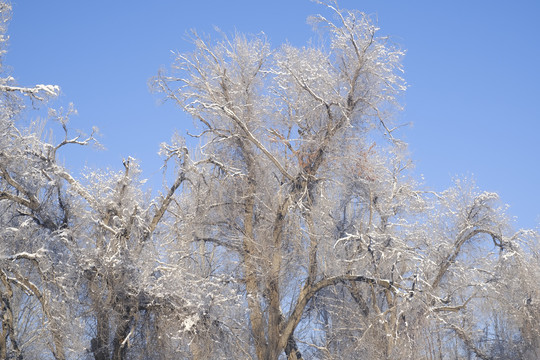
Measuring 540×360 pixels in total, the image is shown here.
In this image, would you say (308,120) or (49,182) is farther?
(308,120)

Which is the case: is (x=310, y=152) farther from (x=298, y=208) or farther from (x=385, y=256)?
(x=385, y=256)

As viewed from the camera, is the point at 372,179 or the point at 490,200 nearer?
the point at 372,179

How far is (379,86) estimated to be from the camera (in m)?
19.8

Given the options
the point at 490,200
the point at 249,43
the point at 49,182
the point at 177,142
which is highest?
the point at 249,43

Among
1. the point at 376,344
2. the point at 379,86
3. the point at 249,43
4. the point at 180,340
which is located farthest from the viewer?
the point at 249,43

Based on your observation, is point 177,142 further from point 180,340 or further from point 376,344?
point 376,344

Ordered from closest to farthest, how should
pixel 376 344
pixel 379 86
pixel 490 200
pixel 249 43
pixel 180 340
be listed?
pixel 180 340
pixel 376 344
pixel 379 86
pixel 249 43
pixel 490 200

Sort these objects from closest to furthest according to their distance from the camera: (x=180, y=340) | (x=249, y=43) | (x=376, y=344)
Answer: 1. (x=180, y=340)
2. (x=376, y=344)
3. (x=249, y=43)

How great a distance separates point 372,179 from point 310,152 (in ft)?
10.7

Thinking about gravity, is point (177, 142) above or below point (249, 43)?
below

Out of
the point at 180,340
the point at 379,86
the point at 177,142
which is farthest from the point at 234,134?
the point at 180,340

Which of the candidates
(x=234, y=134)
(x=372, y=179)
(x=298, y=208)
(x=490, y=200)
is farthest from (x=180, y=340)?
(x=490, y=200)

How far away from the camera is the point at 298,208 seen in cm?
1906

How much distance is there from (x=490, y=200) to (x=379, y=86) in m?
6.69
